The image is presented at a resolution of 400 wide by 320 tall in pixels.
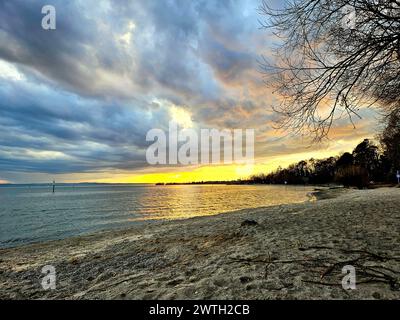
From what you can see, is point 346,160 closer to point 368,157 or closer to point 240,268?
point 368,157

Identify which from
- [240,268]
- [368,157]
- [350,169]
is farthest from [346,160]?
[240,268]

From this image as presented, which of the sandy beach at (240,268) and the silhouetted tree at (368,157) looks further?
the silhouetted tree at (368,157)

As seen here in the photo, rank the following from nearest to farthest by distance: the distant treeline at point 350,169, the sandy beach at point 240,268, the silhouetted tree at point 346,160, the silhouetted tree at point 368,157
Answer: the sandy beach at point 240,268
the distant treeline at point 350,169
the silhouetted tree at point 368,157
the silhouetted tree at point 346,160

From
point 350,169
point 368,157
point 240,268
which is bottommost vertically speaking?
point 240,268

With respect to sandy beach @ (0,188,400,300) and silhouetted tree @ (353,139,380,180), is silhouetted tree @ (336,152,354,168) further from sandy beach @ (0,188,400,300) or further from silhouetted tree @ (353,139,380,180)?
sandy beach @ (0,188,400,300)

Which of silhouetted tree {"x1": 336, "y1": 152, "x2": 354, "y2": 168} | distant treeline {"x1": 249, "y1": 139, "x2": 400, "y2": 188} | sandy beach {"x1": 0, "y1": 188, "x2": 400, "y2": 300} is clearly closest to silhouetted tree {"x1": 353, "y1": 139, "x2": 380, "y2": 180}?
distant treeline {"x1": 249, "y1": 139, "x2": 400, "y2": 188}

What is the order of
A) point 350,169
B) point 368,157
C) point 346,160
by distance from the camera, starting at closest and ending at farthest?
point 350,169 < point 368,157 < point 346,160

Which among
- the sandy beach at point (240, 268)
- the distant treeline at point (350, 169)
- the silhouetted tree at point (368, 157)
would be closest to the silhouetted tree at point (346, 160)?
the distant treeline at point (350, 169)

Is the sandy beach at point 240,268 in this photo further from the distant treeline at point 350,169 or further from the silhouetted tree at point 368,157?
the silhouetted tree at point 368,157

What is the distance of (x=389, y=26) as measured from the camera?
5.39m

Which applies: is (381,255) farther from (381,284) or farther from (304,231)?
(304,231)

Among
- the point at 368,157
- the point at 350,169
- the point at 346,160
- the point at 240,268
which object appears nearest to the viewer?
the point at 240,268
